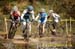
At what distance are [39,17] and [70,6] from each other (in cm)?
43

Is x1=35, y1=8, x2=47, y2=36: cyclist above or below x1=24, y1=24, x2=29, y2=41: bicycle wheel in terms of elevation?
above

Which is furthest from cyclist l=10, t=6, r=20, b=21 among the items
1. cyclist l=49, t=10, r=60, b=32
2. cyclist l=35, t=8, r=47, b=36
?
cyclist l=49, t=10, r=60, b=32

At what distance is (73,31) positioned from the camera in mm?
5191

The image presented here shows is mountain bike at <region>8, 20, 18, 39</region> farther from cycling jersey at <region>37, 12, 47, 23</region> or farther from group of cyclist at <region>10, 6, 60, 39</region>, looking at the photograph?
cycling jersey at <region>37, 12, 47, 23</region>

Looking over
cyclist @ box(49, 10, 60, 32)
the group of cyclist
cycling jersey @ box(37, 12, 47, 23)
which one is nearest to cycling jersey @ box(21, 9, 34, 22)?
the group of cyclist

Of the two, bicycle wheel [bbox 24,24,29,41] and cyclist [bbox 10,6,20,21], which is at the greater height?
cyclist [bbox 10,6,20,21]

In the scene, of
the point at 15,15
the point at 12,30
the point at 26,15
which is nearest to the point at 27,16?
the point at 26,15

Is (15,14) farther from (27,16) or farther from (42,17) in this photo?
(42,17)

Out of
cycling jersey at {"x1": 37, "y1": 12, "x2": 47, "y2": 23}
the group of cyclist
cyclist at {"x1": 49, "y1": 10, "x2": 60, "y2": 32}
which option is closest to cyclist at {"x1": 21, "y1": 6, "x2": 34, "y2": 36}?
the group of cyclist

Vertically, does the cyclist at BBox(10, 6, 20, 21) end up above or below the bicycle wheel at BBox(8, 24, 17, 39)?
above

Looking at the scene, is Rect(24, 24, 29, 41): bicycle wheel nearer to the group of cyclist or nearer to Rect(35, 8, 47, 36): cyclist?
the group of cyclist

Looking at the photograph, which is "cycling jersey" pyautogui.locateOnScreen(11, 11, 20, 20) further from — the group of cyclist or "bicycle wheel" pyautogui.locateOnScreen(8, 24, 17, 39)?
"bicycle wheel" pyautogui.locateOnScreen(8, 24, 17, 39)

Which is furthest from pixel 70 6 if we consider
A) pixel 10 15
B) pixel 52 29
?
pixel 10 15

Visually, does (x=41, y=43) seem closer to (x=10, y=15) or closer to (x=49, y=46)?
(x=49, y=46)
